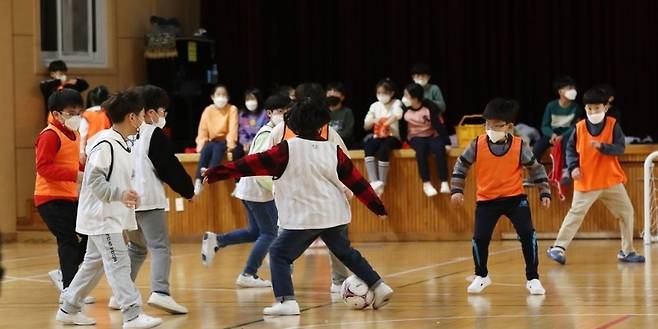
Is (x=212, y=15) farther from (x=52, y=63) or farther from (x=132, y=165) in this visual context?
(x=132, y=165)

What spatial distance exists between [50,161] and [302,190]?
1765mm

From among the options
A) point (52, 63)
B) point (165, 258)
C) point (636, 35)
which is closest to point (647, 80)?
point (636, 35)

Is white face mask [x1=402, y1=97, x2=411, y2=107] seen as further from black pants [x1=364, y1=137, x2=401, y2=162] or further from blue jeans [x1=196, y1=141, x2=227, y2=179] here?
blue jeans [x1=196, y1=141, x2=227, y2=179]

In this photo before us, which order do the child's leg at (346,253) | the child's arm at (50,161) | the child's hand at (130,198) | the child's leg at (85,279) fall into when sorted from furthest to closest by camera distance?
1. the child's arm at (50,161)
2. the child's leg at (346,253)
3. the child's leg at (85,279)
4. the child's hand at (130,198)

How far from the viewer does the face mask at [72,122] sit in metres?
7.97

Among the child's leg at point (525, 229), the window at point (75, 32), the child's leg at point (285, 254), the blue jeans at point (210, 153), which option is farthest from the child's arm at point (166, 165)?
the window at point (75, 32)

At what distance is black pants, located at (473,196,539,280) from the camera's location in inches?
328

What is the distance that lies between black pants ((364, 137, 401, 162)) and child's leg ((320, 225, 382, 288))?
581 cm

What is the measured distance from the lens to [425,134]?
43.8 ft

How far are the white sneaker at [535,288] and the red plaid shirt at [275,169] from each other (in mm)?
1302

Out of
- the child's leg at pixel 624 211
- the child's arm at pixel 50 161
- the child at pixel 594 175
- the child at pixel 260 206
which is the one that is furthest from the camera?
the child's leg at pixel 624 211

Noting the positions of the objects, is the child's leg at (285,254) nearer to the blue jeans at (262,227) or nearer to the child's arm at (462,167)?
the child's arm at (462,167)

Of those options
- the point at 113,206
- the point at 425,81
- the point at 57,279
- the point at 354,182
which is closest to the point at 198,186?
the point at 425,81

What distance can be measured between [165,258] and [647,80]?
31.1 ft
